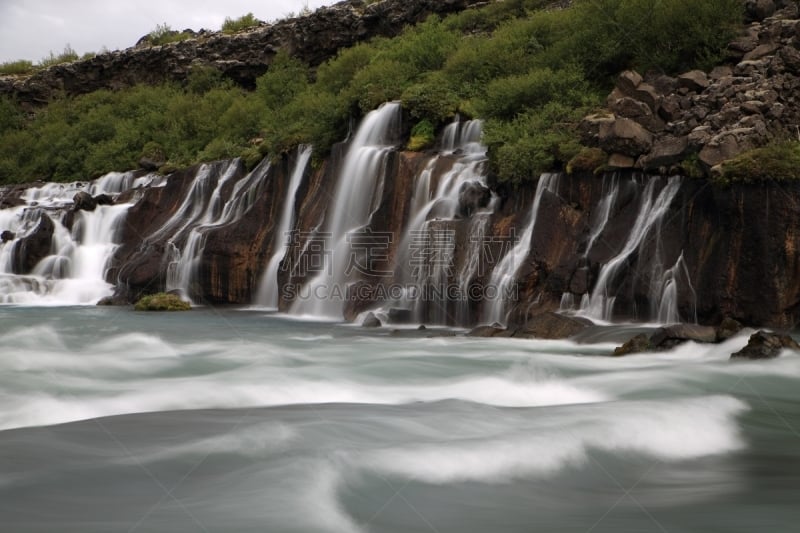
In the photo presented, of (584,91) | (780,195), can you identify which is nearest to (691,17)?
(584,91)

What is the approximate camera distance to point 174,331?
15.2 meters

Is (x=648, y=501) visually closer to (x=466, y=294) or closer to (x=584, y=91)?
(x=466, y=294)

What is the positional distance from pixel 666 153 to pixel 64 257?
20.0 m

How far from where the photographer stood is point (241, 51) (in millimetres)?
45031

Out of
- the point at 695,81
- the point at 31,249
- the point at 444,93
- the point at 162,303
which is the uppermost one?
the point at 444,93

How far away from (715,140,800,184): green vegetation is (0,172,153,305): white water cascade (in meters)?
18.6

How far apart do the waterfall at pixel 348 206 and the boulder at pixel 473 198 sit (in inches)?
111

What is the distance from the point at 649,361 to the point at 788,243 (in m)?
3.94

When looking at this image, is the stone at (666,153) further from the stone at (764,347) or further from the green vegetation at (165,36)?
the green vegetation at (165,36)

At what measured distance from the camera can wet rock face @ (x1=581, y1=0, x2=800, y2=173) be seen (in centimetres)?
1370

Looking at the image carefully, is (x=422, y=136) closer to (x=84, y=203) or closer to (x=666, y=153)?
(x=666, y=153)

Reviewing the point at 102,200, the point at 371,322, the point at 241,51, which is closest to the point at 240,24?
the point at 241,51

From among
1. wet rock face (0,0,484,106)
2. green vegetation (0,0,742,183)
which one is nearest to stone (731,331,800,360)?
green vegetation (0,0,742,183)

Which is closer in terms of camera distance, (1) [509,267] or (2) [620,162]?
(2) [620,162]
